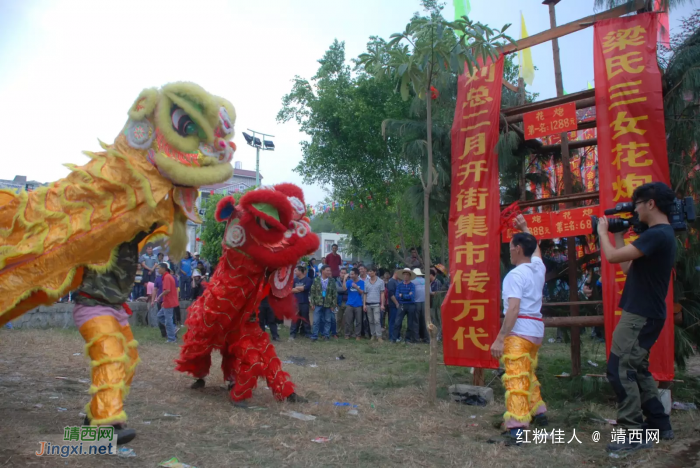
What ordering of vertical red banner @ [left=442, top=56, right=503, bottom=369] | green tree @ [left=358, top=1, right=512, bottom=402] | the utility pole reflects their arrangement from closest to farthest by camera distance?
green tree @ [left=358, top=1, right=512, bottom=402] < vertical red banner @ [left=442, top=56, right=503, bottom=369] < the utility pole

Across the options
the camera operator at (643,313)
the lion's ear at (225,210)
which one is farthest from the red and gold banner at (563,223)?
the lion's ear at (225,210)

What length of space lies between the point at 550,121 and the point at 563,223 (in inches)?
43.2

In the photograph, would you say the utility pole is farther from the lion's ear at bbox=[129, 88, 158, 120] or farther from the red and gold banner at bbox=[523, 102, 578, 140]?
the lion's ear at bbox=[129, 88, 158, 120]

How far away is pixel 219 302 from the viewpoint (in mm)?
4980

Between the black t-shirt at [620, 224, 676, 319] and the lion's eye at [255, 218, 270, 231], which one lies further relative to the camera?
the lion's eye at [255, 218, 270, 231]

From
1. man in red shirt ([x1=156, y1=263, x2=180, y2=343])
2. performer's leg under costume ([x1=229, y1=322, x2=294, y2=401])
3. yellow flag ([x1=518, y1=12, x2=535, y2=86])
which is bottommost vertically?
performer's leg under costume ([x1=229, y1=322, x2=294, y2=401])

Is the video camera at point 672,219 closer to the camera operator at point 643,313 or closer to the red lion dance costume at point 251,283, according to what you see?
the camera operator at point 643,313

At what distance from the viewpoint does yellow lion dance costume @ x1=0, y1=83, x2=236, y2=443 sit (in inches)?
129

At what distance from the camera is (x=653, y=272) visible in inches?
141

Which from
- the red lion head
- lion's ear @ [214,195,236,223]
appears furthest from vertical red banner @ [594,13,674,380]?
lion's ear @ [214,195,236,223]

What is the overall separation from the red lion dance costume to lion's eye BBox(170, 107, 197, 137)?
48.7 inches

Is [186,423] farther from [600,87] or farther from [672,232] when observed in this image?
[600,87]

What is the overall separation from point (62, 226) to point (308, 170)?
14.0 meters

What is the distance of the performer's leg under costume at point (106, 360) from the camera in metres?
3.26
